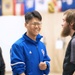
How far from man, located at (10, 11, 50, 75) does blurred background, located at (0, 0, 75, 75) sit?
330 cm

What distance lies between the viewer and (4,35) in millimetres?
5691

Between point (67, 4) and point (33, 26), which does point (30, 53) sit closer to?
point (33, 26)

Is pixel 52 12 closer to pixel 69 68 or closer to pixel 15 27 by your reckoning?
pixel 15 27

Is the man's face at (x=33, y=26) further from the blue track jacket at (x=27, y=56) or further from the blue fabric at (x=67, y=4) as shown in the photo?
the blue fabric at (x=67, y=4)

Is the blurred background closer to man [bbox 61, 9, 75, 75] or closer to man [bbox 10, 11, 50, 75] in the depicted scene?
man [bbox 10, 11, 50, 75]

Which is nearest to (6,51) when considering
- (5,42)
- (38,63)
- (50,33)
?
(5,42)

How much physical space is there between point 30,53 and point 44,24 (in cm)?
389

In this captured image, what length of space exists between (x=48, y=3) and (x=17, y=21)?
917mm

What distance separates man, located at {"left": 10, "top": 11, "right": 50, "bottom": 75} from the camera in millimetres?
2297

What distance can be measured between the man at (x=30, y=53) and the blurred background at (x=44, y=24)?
3296 mm

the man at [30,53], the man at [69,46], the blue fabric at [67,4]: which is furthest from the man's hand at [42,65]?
the blue fabric at [67,4]

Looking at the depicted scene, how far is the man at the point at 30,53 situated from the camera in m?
2.30

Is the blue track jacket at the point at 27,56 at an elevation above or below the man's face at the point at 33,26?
below

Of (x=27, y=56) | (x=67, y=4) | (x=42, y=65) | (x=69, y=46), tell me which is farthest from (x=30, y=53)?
(x=67, y=4)
